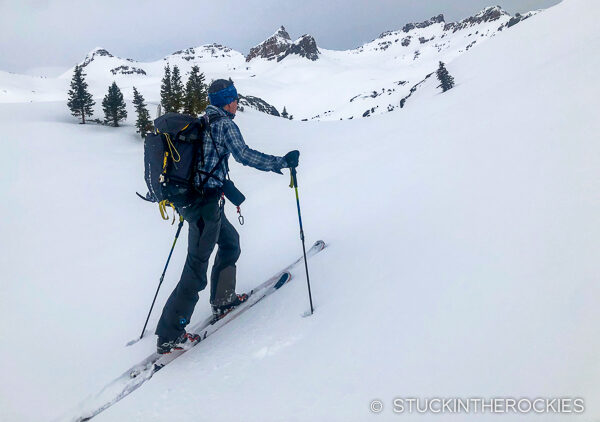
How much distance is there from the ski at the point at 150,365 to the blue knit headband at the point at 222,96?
240 cm

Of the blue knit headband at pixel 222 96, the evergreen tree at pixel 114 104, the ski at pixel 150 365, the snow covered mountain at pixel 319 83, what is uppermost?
the snow covered mountain at pixel 319 83

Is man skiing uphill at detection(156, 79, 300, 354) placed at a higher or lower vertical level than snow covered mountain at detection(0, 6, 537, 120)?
lower

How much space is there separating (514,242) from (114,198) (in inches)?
604

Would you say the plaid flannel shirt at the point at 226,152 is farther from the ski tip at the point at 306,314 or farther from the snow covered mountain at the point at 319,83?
the snow covered mountain at the point at 319,83

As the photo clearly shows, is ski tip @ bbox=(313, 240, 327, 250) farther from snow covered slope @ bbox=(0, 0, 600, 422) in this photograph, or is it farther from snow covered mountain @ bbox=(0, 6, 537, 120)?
snow covered mountain @ bbox=(0, 6, 537, 120)

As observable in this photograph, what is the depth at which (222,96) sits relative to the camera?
143 inches

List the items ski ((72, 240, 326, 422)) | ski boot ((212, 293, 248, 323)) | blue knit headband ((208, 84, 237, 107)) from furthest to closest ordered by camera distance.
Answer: ski boot ((212, 293, 248, 323)) → blue knit headband ((208, 84, 237, 107)) → ski ((72, 240, 326, 422))

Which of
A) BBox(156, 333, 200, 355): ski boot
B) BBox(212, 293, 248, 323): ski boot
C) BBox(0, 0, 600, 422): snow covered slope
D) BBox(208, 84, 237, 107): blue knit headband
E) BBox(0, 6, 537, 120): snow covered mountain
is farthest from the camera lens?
BBox(0, 6, 537, 120): snow covered mountain

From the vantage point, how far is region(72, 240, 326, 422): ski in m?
2.91

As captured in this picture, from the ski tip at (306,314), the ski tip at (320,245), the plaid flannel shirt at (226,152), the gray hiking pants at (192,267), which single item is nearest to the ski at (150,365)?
the gray hiking pants at (192,267)

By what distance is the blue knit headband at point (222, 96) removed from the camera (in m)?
3.64

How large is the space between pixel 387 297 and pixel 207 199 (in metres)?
2.20

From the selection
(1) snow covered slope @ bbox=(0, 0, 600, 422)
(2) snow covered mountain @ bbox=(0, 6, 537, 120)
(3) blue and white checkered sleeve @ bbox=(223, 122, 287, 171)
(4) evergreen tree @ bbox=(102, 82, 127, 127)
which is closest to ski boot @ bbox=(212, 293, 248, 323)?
(1) snow covered slope @ bbox=(0, 0, 600, 422)

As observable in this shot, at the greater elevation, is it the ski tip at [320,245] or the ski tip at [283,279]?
the ski tip at [320,245]
